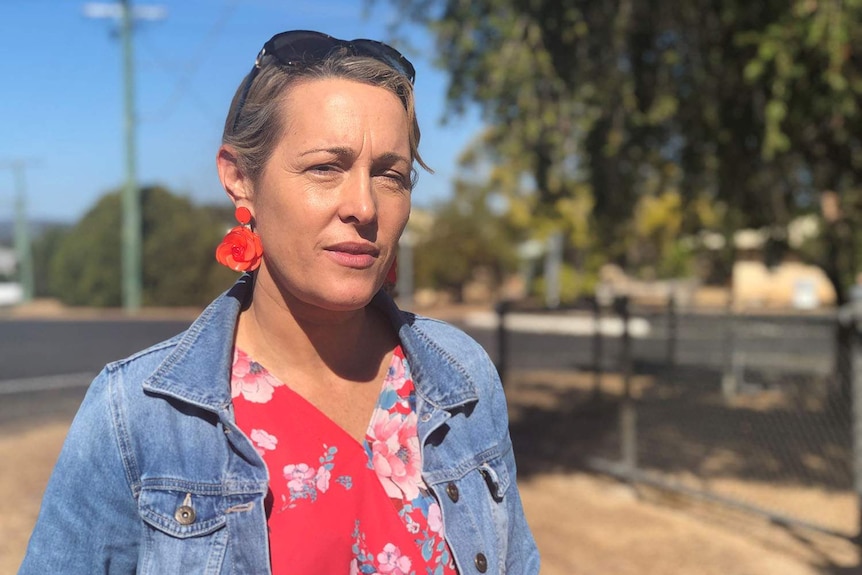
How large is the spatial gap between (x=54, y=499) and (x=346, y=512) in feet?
1.61

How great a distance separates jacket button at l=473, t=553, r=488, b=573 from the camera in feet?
5.24

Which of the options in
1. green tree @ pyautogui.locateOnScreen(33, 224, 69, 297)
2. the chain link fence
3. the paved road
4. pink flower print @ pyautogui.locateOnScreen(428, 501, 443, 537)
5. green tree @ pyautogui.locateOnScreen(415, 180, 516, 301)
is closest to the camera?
pink flower print @ pyautogui.locateOnScreen(428, 501, 443, 537)

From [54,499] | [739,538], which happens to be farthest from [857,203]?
[54,499]

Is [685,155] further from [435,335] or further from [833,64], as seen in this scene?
[435,335]

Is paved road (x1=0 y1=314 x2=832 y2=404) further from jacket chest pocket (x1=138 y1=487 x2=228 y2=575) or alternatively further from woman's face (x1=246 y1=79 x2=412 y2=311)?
jacket chest pocket (x1=138 y1=487 x2=228 y2=575)

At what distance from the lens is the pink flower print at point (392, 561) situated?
1.52 m

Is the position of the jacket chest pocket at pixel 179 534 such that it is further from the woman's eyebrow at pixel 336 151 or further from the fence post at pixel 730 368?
the fence post at pixel 730 368

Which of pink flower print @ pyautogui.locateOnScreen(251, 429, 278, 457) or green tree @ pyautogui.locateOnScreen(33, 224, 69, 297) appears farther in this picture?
green tree @ pyautogui.locateOnScreen(33, 224, 69, 297)

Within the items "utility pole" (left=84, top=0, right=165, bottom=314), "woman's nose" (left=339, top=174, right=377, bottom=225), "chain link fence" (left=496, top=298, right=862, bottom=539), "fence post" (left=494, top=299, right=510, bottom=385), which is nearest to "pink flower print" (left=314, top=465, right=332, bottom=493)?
"woman's nose" (left=339, top=174, right=377, bottom=225)

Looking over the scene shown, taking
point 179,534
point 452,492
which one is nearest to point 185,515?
point 179,534

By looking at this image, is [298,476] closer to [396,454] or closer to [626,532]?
[396,454]

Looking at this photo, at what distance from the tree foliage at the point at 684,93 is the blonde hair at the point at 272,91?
427cm

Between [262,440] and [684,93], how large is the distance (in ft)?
20.1

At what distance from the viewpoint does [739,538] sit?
5.52m
